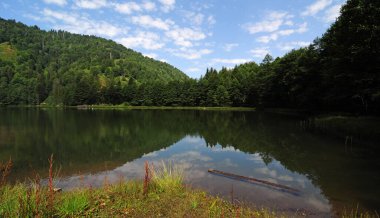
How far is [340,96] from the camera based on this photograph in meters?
43.6

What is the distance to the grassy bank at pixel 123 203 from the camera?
7.57m

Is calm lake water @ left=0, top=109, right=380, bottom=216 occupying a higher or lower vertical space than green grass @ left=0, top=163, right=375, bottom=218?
lower

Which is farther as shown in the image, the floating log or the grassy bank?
the floating log

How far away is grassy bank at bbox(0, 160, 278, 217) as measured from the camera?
7566 millimetres

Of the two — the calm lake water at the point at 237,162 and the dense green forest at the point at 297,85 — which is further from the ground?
the dense green forest at the point at 297,85

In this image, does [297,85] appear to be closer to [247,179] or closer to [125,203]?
[247,179]

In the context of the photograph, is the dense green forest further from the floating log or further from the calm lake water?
the floating log

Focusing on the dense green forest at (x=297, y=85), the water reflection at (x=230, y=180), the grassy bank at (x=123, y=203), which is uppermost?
the dense green forest at (x=297, y=85)

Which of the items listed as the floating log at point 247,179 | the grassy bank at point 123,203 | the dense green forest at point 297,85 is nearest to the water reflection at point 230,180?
the floating log at point 247,179

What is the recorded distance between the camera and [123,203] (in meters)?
9.85

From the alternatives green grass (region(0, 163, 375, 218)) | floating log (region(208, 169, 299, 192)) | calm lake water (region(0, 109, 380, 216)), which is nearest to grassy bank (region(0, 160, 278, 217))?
green grass (region(0, 163, 375, 218))

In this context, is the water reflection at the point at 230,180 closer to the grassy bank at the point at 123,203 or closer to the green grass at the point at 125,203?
the green grass at the point at 125,203

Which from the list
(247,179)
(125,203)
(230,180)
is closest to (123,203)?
(125,203)

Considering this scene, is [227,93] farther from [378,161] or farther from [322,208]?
[322,208]
